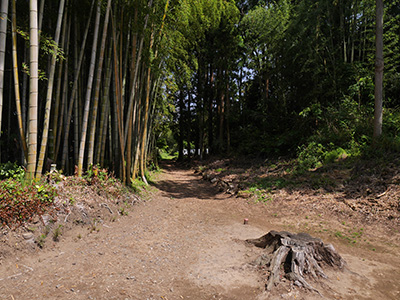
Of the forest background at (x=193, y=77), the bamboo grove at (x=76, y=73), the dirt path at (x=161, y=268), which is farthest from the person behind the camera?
the forest background at (x=193, y=77)

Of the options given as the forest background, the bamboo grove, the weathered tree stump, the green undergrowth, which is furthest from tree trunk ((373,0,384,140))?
the green undergrowth

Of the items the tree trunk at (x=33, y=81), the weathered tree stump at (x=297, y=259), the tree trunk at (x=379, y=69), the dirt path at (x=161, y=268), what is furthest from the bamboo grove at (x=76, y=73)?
the tree trunk at (x=379, y=69)

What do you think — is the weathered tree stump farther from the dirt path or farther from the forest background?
the forest background

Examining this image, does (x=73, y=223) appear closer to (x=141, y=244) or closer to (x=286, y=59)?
(x=141, y=244)

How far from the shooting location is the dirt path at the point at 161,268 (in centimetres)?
185

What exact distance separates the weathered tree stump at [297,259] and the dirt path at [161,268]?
11 centimetres

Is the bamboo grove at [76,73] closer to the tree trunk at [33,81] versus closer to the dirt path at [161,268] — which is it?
the tree trunk at [33,81]

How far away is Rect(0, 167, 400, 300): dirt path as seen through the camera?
1851 millimetres

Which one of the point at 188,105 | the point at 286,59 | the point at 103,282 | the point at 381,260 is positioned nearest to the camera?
the point at 103,282

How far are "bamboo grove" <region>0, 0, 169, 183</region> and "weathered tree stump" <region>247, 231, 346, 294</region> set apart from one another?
3.00 m

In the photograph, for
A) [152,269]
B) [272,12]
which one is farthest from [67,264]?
[272,12]

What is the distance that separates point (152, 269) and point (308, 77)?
855 cm

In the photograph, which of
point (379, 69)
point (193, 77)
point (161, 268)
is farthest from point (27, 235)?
point (193, 77)

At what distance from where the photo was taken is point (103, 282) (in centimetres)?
192
